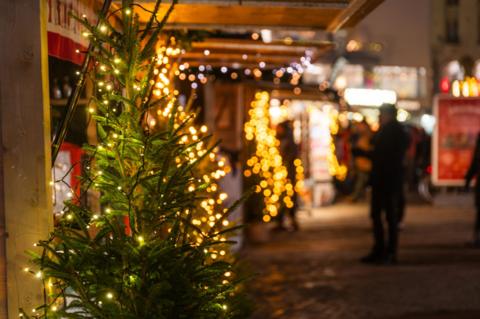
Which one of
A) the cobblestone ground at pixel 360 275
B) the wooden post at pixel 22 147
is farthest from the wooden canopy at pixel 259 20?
the cobblestone ground at pixel 360 275

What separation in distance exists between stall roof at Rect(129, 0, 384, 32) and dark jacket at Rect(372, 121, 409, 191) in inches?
148

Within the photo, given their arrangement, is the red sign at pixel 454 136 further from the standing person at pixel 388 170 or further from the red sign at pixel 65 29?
the red sign at pixel 65 29

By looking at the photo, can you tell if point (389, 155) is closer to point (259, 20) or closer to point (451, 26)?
point (259, 20)

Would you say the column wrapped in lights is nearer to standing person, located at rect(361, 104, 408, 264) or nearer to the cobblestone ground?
the cobblestone ground

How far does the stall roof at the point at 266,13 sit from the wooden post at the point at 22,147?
1.41 meters

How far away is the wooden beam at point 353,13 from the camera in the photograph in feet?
17.0

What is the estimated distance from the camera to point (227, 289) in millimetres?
4082

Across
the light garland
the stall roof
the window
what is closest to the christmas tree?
the stall roof

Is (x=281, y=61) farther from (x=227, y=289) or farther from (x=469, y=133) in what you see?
(x=469, y=133)

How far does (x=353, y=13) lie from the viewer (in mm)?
5461

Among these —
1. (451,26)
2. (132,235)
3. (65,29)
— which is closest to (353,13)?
(65,29)

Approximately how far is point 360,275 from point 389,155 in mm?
1657

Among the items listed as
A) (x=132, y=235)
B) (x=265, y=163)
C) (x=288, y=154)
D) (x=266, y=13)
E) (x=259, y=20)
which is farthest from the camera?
(x=288, y=154)

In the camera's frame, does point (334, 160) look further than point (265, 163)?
Yes
